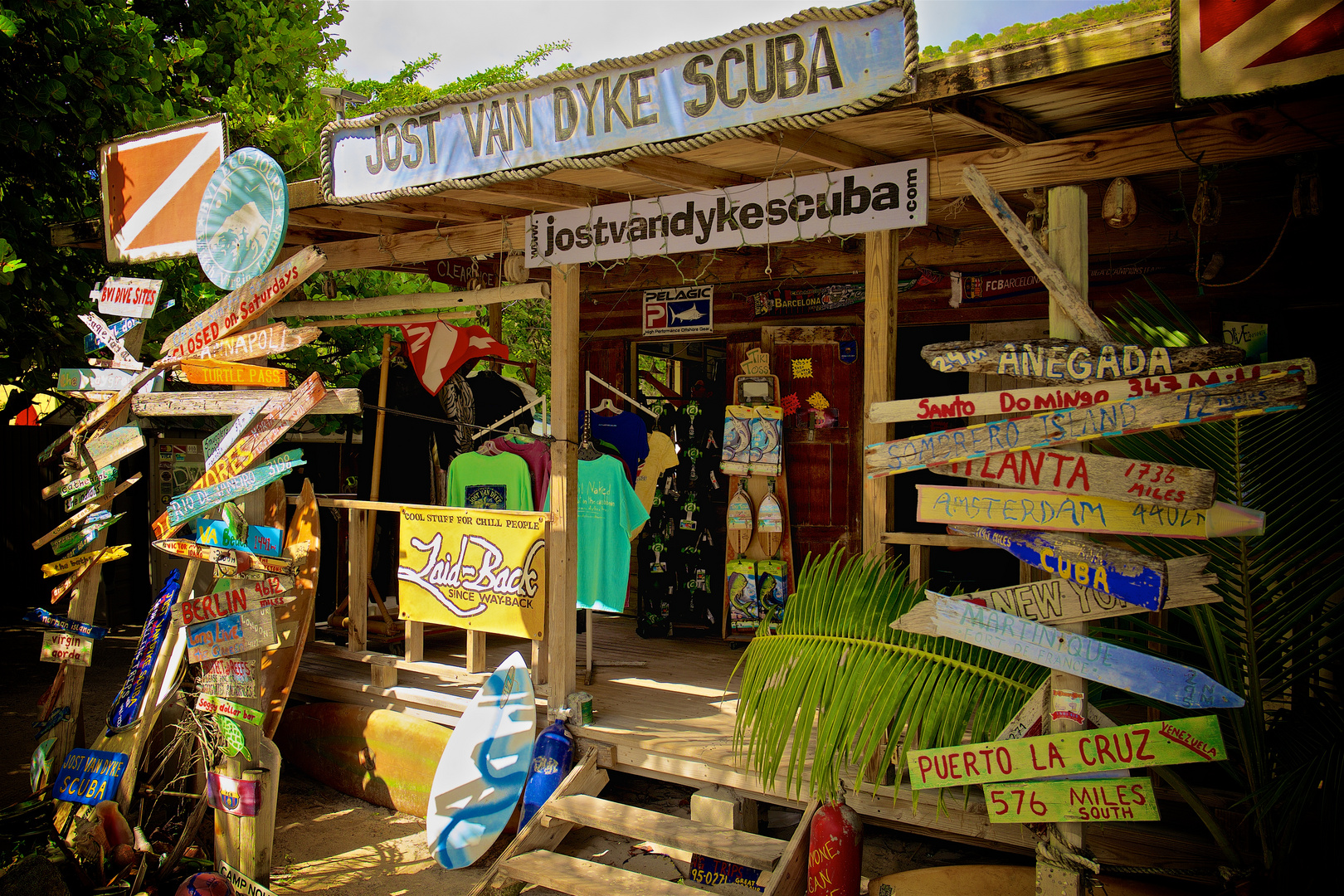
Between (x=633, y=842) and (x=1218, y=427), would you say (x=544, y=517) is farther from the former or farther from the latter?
(x=1218, y=427)

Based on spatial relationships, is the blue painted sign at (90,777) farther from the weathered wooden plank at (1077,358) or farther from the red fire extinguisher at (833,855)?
the weathered wooden plank at (1077,358)

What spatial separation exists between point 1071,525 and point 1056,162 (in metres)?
1.55

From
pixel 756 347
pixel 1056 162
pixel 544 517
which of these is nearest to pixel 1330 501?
pixel 1056 162

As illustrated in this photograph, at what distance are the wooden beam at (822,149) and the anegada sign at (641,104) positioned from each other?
298 mm

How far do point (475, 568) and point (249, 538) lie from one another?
1334mm

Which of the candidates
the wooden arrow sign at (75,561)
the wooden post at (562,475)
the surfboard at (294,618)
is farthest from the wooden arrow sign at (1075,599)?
the wooden arrow sign at (75,561)

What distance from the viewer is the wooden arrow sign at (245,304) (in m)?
4.13

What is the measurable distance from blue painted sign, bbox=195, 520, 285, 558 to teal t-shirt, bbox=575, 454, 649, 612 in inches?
73.6

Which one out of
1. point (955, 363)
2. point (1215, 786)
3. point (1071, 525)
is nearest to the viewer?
point (1071, 525)

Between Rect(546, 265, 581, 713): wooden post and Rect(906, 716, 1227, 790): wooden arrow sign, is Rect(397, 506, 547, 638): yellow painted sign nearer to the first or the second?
Rect(546, 265, 581, 713): wooden post

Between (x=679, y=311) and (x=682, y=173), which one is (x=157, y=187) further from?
(x=679, y=311)

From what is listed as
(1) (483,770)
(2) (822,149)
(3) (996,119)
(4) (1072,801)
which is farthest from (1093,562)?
(1) (483,770)

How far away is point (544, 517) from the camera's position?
496cm

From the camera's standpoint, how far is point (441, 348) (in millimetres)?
6133
